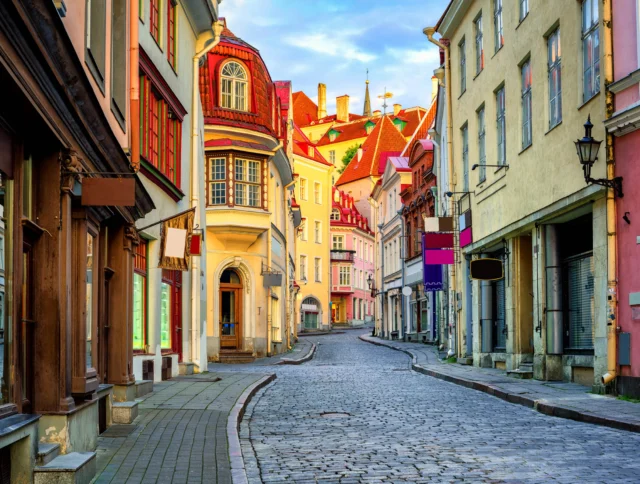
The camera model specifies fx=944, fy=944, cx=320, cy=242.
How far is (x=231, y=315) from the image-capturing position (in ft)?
113

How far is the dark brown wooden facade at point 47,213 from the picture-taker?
655cm

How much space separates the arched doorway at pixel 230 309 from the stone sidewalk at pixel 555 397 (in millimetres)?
12228

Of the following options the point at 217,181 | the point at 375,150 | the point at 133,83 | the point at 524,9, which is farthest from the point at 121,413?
the point at 375,150

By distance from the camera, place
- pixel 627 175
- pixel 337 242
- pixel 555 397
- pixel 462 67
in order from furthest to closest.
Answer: pixel 337 242
pixel 462 67
pixel 555 397
pixel 627 175

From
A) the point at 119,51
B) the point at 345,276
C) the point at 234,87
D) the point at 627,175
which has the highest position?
the point at 234,87

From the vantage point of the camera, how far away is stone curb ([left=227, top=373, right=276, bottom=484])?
8148mm

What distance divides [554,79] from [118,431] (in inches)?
474

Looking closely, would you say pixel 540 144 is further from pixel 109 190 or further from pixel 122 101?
pixel 109 190

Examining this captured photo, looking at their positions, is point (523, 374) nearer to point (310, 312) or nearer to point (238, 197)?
point (238, 197)

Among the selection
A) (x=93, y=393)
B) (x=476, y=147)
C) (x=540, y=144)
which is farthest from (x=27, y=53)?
(x=476, y=147)

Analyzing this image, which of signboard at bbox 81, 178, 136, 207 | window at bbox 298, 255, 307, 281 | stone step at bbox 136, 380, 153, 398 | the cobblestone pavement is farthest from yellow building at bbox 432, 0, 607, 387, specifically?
window at bbox 298, 255, 307, 281

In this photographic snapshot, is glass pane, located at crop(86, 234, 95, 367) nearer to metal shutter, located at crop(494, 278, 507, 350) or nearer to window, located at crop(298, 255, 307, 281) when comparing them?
metal shutter, located at crop(494, 278, 507, 350)

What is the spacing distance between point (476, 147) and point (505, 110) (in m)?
3.21

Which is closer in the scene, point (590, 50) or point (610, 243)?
point (610, 243)
